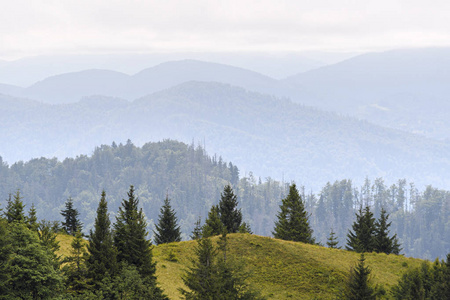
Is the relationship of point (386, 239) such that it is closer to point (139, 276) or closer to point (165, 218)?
point (165, 218)

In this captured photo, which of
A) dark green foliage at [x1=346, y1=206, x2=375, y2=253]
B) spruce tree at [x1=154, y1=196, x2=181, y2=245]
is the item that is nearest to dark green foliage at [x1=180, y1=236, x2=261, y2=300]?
spruce tree at [x1=154, y1=196, x2=181, y2=245]

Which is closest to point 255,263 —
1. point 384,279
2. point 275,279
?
point 275,279

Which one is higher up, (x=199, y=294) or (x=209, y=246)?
(x=209, y=246)

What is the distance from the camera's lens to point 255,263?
5600 cm

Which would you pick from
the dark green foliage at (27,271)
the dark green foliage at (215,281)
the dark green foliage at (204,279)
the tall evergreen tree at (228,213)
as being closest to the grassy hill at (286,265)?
the dark green foliage at (204,279)

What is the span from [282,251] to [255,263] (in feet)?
15.1

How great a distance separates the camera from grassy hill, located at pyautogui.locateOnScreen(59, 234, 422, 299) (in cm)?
5091

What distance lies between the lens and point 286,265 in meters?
56.2

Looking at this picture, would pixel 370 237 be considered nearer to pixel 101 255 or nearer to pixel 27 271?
pixel 101 255

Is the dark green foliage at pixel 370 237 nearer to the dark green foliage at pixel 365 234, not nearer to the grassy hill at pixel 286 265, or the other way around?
the dark green foliage at pixel 365 234

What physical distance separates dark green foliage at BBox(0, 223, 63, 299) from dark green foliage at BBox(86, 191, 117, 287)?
371 cm

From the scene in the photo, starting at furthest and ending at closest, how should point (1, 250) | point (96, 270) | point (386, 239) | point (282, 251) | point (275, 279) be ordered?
point (386, 239) < point (282, 251) < point (275, 279) < point (96, 270) < point (1, 250)

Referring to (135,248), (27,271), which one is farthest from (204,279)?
(27,271)

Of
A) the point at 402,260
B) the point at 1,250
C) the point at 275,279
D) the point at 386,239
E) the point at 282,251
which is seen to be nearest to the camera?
the point at 1,250
